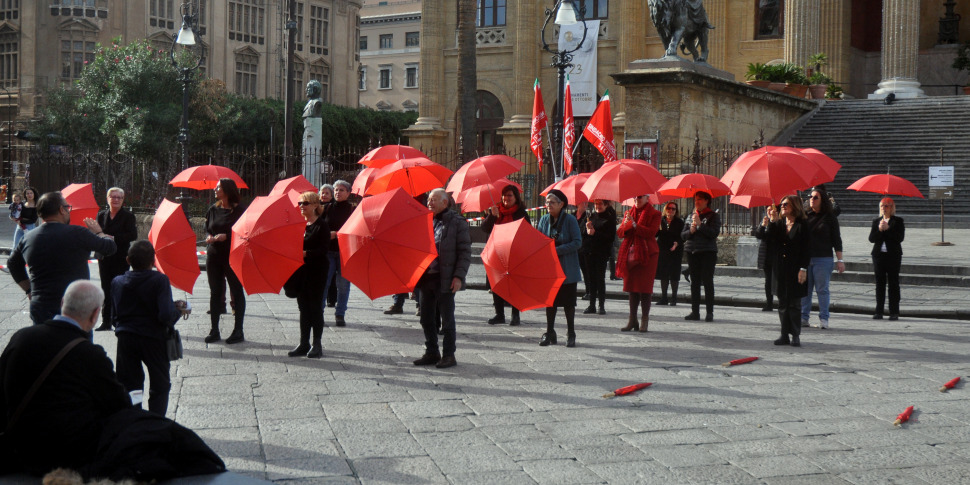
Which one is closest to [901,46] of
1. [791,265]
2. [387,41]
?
[791,265]

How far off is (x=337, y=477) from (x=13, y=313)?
28.9 ft

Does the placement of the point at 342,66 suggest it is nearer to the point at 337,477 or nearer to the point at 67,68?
the point at 67,68

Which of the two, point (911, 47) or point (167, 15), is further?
point (167, 15)

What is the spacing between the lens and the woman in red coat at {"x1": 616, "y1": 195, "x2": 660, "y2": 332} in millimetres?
11664

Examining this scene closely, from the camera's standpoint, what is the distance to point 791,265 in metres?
10.7

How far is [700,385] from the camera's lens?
8406 mm

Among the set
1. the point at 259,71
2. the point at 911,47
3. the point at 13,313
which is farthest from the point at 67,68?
the point at 13,313

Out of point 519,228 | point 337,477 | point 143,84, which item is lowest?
point 337,477

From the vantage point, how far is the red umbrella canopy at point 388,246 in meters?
8.89

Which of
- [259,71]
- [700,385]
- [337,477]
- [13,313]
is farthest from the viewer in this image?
[259,71]

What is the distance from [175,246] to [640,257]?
5.08 m

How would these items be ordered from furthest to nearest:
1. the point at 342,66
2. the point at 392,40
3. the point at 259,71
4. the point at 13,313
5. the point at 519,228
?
the point at 392,40 → the point at 342,66 → the point at 259,71 → the point at 13,313 → the point at 519,228

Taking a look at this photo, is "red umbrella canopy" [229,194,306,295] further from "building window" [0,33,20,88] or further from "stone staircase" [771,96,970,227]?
A: "building window" [0,33,20,88]

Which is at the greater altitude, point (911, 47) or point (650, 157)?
point (911, 47)
